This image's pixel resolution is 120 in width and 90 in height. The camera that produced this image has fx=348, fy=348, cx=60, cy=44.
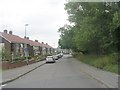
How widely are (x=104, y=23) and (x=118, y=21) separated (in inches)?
433

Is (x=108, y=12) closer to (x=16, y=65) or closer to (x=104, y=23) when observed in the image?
(x=104, y=23)

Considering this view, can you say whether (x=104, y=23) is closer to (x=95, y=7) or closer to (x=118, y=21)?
(x=95, y=7)

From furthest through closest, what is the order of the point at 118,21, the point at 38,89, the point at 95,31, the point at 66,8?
the point at 66,8, the point at 95,31, the point at 118,21, the point at 38,89

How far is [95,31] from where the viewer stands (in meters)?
37.8

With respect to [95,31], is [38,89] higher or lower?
lower

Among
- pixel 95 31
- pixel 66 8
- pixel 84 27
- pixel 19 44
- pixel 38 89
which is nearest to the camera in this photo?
pixel 38 89

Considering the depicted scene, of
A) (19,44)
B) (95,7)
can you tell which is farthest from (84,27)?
(19,44)

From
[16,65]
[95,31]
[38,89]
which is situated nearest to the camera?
[38,89]

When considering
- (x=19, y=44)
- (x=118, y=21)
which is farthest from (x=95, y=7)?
(x=19, y=44)

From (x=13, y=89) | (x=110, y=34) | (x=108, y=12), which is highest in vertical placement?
(x=108, y=12)

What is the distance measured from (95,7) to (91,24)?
122 inches

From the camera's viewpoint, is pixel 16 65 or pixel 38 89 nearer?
pixel 38 89

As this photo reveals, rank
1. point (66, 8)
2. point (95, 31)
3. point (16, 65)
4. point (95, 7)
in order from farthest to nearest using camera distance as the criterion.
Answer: point (16, 65) → point (66, 8) → point (95, 31) → point (95, 7)

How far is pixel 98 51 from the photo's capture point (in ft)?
171
